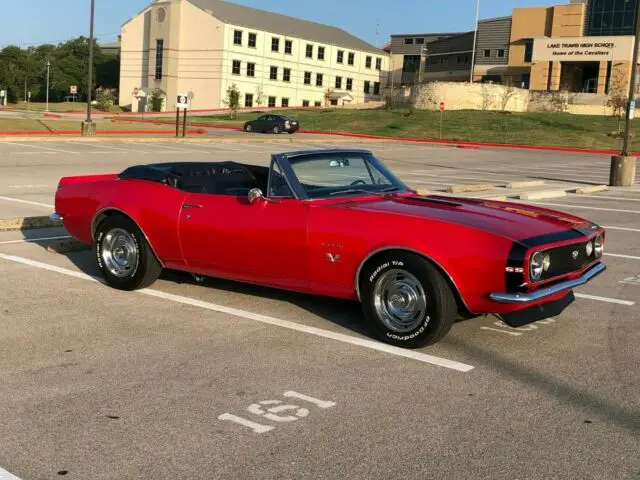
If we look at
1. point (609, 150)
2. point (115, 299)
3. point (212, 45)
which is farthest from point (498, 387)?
point (212, 45)

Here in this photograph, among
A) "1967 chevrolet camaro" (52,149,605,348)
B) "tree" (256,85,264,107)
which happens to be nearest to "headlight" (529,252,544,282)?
"1967 chevrolet camaro" (52,149,605,348)

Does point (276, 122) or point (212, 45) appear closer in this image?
point (276, 122)

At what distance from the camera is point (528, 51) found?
8194cm

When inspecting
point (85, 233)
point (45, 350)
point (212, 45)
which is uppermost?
point (212, 45)

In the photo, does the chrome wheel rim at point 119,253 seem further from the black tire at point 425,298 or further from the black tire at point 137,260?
the black tire at point 425,298

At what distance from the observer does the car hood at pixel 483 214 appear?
5570mm

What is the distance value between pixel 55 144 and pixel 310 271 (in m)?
26.6

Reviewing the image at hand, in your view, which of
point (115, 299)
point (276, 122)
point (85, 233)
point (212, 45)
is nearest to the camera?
point (115, 299)

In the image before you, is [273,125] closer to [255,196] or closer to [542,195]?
[542,195]

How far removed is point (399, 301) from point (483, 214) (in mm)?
957

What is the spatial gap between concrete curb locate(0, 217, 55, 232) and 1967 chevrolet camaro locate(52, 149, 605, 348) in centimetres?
291

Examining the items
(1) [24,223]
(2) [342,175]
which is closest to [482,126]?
(1) [24,223]

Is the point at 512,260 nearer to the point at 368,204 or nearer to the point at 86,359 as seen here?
the point at 368,204

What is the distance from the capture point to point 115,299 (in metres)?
7.02
